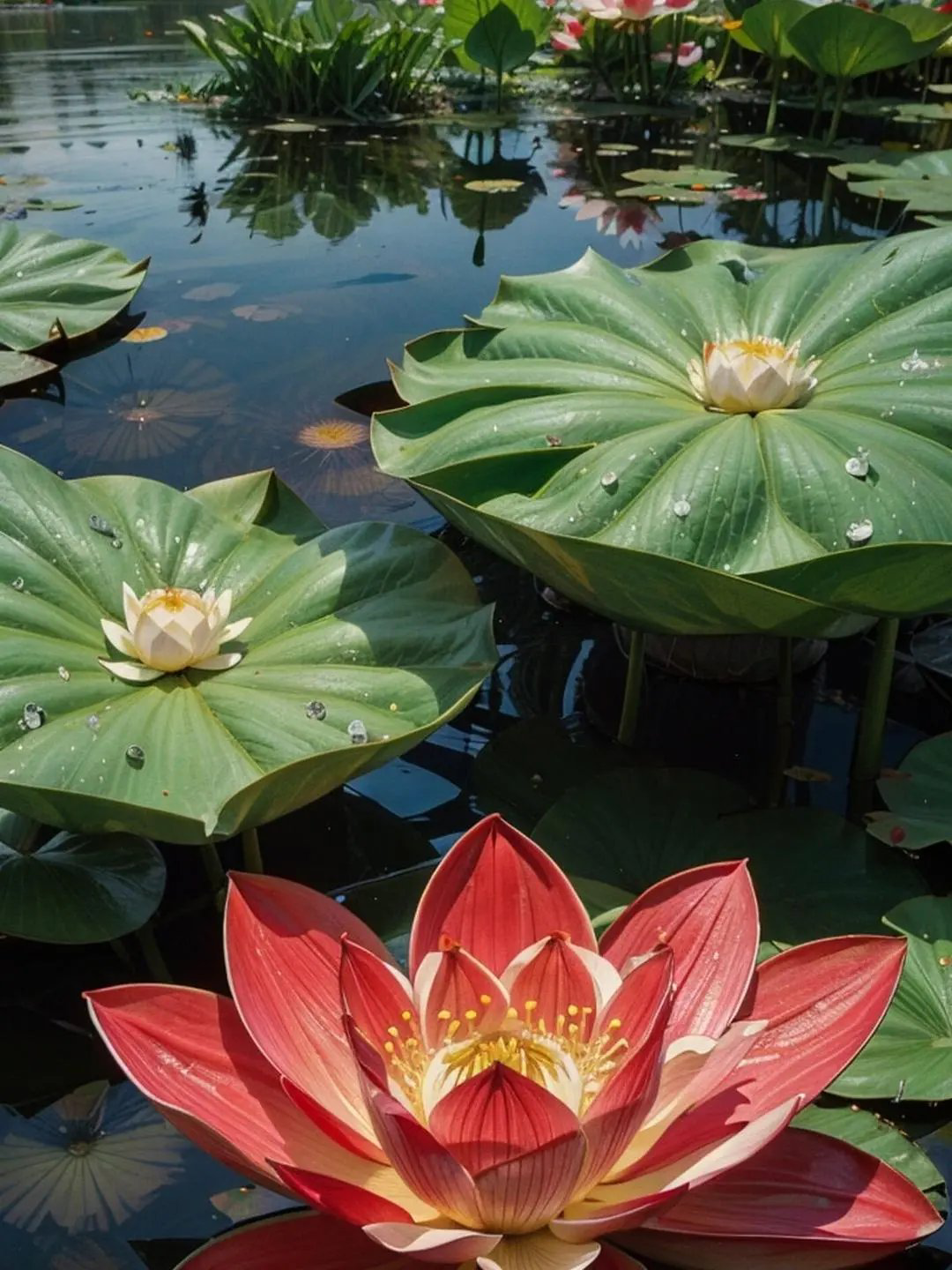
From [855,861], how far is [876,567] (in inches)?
13.6

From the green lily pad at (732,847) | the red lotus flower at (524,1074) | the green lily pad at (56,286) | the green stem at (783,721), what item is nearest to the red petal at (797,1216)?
the red lotus flower at (524,1074)

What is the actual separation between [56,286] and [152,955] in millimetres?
2276

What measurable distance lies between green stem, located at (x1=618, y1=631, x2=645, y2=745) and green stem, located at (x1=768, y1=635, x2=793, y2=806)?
0.19 metres

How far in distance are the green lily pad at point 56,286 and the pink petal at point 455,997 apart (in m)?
2.41

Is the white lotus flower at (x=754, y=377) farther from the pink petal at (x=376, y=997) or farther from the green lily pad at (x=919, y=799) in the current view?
the pink petal at (x=376, y=997)

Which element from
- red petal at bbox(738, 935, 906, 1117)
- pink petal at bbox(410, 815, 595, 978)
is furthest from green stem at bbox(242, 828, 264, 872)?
red petal at bbox(738, 935, 906, 1117)

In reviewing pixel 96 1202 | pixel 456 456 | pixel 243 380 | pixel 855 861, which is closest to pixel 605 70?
pixel 243 380

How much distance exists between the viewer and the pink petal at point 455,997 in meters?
0.91

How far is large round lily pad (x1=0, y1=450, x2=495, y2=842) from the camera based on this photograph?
1209 millimetres

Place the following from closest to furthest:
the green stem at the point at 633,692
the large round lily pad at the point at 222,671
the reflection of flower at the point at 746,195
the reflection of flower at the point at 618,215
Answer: the large round lily pad at the point at 222,671 → the green stem at the point at 633,692 → the reflection of flower at the point at 618,215 → the reflection of flower at the point at 746,195

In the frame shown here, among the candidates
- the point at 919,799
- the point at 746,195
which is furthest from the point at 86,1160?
the point at 746,195

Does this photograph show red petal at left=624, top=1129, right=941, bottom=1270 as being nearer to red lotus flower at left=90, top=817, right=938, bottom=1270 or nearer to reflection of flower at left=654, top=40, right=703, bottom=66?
red lotus flower at left=90, top=817, right=938, bottom=1270

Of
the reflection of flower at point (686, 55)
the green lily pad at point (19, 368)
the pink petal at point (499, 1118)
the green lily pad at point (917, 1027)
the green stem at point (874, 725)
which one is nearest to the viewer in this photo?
the pink petal at point (499, 1118)

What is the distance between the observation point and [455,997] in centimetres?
92
